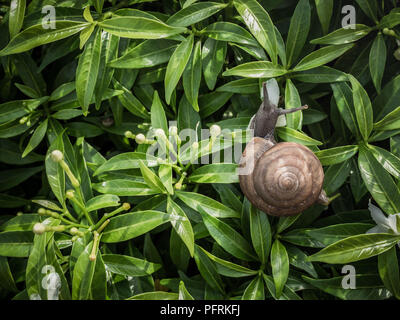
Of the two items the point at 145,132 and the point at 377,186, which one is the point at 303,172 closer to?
the point at 377,186

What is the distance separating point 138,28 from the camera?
1.27 metres

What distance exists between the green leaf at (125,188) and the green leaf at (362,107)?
72 centimetres

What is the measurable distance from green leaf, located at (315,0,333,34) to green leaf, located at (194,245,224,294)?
861 mm

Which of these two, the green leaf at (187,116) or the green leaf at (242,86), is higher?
the green leaf at (242,86)

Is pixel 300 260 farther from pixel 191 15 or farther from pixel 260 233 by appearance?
pixel 191 15

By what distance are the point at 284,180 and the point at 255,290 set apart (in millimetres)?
380

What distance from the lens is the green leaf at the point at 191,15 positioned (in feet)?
4.36

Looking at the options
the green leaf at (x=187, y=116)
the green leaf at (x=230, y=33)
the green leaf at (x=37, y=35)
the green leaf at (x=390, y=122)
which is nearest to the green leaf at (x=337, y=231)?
the green leaf at (x=390, y=122)

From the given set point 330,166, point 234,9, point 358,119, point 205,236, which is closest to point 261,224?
point 205,236

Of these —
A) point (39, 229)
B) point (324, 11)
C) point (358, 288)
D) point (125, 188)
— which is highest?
point (324, 11)

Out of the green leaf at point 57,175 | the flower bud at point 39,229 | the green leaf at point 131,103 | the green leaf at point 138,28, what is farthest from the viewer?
the green leaf at point 131,103

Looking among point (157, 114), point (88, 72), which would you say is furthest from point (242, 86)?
point (88, 72)

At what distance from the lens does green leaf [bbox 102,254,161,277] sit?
134 cm

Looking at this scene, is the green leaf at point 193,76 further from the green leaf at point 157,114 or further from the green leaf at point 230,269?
the green leaf at point 230,269
